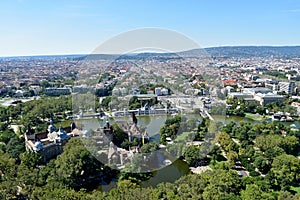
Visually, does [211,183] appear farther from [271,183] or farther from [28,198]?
[28,198]

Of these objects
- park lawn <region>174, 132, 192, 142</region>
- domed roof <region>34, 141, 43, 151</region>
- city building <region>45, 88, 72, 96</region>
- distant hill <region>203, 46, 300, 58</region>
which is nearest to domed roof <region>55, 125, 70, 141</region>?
domed roof <region>34, 141, 43, 151</region>

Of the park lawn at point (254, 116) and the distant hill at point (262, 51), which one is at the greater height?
the distant hill at point (262, 51)

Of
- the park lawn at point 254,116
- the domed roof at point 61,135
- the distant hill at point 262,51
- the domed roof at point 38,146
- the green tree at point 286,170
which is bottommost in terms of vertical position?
the park lawn at point 254,116

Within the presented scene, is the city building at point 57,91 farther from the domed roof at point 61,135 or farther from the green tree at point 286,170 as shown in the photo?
the green tree at point 286,170

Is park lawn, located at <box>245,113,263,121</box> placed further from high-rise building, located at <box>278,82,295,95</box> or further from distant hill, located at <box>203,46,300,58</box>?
distant hill, located at <box>203,46,300,58</box>

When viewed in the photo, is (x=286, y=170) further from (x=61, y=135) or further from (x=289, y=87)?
(x=289, y=87)

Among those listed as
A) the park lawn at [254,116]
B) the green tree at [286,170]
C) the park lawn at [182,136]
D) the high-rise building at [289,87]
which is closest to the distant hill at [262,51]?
the high-rise building at [289,87]

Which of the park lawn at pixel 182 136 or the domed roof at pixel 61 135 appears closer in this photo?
the domed roof at pixel 61 135

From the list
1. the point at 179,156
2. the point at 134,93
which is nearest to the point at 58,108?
the point at 134,93

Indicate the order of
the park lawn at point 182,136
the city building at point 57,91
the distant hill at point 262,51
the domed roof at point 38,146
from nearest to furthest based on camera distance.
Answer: the domed roof at point 38,146
the park lawn at point 182,136
the city building at point 57,91
the distant hill at point 262,51

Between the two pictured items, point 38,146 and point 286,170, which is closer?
point 286,170

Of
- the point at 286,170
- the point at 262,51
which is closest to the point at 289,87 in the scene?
the point at 286,170
